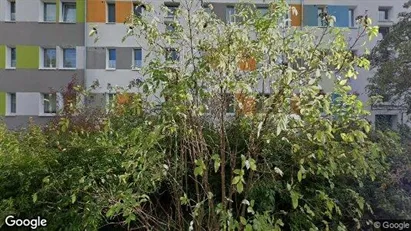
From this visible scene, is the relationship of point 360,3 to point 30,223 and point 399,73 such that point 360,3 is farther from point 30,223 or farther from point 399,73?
point 30,223

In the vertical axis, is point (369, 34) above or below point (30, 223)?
above

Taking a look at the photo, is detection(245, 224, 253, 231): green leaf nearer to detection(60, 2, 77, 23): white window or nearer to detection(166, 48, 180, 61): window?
detection(166, 48, 180, 61): window

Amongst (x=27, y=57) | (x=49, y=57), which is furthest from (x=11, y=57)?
(x=49, y=57)

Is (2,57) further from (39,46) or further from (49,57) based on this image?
(49,57)

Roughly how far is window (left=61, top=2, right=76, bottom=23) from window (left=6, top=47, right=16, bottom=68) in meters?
1.35

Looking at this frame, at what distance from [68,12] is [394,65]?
6.99 meters

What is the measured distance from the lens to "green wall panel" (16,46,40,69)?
7328mm

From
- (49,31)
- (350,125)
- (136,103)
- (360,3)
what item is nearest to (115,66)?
(49,31)

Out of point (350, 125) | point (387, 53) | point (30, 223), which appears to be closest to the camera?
point (350, 125)

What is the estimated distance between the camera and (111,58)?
6.97 m

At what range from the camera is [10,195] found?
6.52ft

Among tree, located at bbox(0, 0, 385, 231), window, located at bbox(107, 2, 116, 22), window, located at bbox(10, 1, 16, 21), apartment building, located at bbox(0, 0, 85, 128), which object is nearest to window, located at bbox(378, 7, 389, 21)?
tree, located at bbox(0, 0, 385, 231)

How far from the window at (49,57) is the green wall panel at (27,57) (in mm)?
184

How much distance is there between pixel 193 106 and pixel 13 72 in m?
7.35
